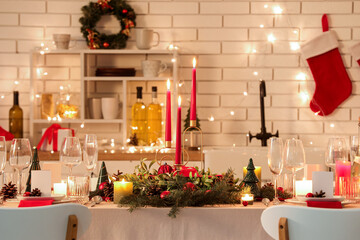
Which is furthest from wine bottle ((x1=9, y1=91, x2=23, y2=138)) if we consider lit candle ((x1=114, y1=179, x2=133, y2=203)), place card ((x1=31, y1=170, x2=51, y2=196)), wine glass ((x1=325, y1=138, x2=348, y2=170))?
wine glass ((x1=325, y1=138, x2=348, y2=170))

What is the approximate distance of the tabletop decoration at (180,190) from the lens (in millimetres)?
1822

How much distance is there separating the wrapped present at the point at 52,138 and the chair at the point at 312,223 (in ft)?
7.73

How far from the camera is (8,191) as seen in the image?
2.10 meters

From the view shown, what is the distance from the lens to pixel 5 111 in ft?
13.3

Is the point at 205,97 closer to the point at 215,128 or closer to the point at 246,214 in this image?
the point at 215,128

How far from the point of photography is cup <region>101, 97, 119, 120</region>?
3871 millimetres

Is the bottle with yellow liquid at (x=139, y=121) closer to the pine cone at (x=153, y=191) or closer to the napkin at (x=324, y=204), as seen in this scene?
the pine cone at (x=153, y=191)

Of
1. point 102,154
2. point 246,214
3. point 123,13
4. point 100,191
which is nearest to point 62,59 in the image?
point 123,13

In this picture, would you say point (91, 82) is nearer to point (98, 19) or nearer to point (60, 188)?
point (98, 19)

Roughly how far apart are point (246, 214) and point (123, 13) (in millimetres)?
2409

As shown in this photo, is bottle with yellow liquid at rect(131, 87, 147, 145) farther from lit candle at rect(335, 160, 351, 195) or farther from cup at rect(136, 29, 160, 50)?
lit candle at rect(335, 160, 351, 195)

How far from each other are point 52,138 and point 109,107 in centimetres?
41

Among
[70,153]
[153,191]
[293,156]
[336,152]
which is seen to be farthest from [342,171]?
[70,153]

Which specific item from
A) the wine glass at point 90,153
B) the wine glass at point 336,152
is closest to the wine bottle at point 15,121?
the wine glass at point 90,153
